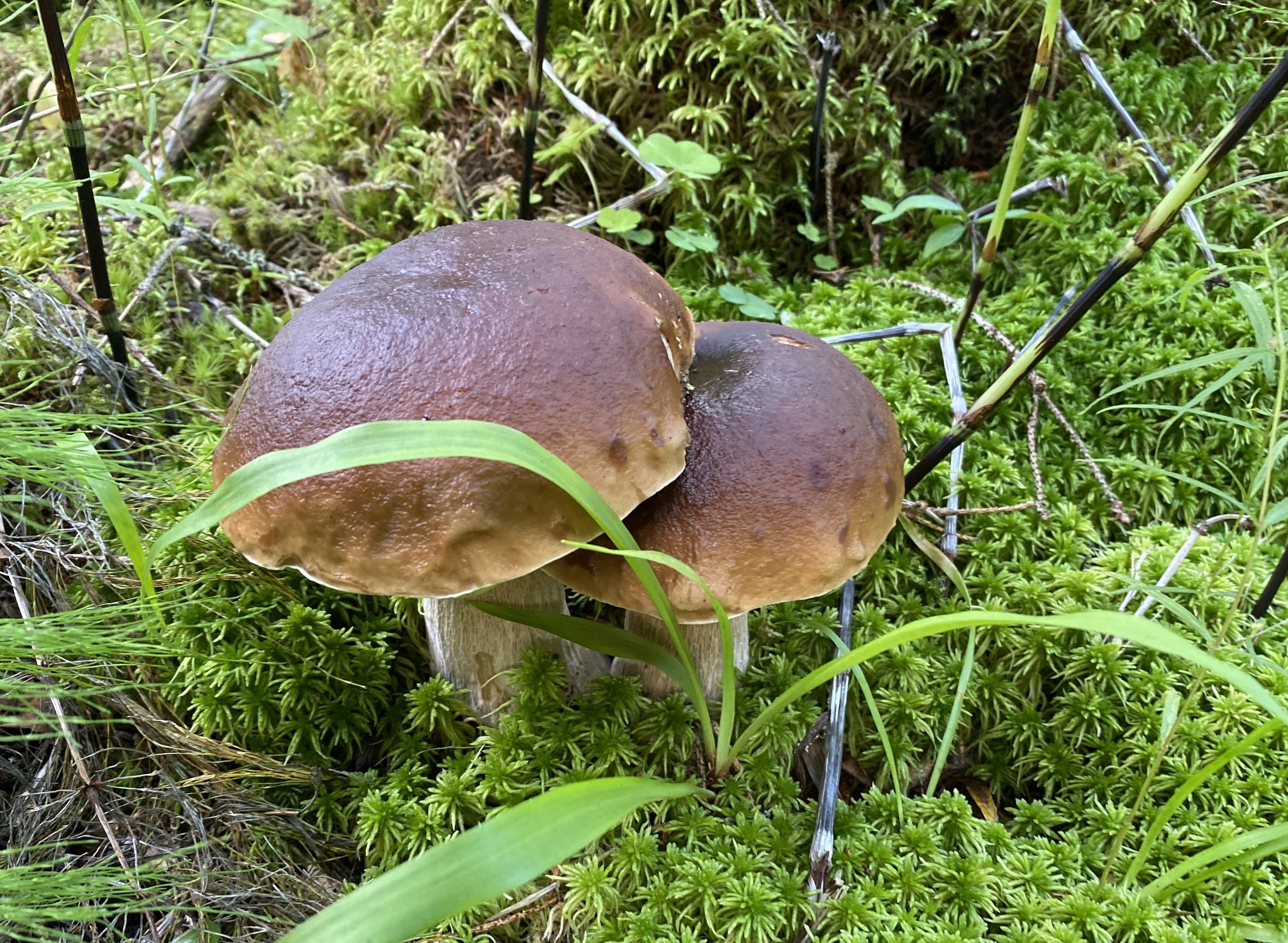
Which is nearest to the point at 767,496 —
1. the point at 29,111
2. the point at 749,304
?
the point at 749,304

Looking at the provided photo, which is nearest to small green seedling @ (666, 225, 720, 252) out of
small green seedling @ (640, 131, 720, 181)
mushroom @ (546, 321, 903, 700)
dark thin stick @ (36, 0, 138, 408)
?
small green seedling @ (640, 131, 720, 181)

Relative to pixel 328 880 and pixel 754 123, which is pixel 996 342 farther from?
pixel 328 880

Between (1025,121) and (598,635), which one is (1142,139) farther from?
(598,635)

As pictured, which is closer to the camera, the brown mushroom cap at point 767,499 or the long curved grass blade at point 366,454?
the long curved grass blade at point 366,454

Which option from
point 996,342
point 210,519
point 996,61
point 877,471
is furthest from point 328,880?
point 996,61

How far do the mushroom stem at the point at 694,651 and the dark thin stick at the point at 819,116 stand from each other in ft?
5.91

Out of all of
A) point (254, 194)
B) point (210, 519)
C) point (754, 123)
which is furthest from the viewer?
point (254, 194)

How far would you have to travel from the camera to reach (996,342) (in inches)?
101

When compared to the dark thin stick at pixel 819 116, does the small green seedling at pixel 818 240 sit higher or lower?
lower

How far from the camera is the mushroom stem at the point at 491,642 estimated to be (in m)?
1.89

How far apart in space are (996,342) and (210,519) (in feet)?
7.61

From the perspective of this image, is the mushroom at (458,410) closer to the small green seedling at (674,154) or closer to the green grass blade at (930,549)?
the green grass blade at (930,549)

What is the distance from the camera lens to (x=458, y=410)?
4.64 feet

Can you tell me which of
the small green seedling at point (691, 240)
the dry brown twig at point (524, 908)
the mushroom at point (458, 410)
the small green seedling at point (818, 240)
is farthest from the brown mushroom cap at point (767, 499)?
the small green seedling at point (818, 240)
